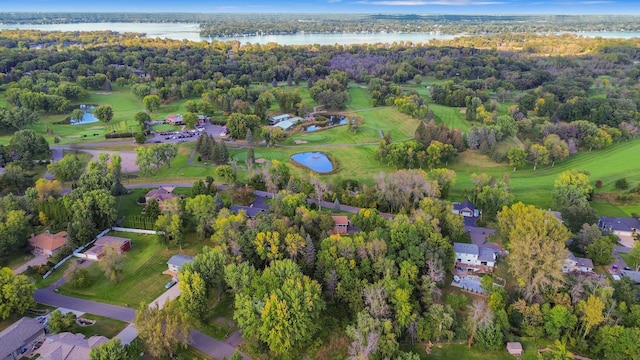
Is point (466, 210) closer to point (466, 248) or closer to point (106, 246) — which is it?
point (466, 248)

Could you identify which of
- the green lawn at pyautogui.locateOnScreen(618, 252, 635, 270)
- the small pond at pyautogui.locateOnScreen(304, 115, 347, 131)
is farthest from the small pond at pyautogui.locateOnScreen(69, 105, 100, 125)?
the green lawn at pyautogui.locateOnScreen(618, 252, 635, 270)

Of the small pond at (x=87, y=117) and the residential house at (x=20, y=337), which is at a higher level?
the residential house at (x=20, y=337)

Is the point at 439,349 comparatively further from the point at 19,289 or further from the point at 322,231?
the point at 19,289

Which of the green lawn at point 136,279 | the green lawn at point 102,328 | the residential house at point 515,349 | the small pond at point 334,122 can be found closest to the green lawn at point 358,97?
the small pond at point 334,122

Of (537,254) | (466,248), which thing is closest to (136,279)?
(466,248)

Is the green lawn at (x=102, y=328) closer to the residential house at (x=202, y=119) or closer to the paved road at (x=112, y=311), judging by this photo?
the paved road at (x=112, y=311)

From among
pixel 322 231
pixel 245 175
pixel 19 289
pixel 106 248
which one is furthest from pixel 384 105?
pixel 19 289

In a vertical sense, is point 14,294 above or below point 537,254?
below
